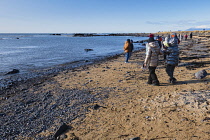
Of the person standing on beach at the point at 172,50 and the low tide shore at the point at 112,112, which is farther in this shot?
the person standing on beach at the point at 172,50

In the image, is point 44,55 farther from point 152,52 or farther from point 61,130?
point 61,130

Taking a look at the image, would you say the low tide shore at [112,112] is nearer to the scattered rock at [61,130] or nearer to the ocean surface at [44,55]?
the scattered rock at [61,130]

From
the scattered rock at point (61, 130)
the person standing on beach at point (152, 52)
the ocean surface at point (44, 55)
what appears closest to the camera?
the scattered rock at point (61, 130)

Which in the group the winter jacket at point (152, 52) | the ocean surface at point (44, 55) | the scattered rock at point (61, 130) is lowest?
the scattered rock at point (61, 130)

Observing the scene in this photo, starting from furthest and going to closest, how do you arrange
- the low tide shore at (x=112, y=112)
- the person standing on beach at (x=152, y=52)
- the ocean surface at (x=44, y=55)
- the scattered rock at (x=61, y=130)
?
the ocean surface at (x=44, y=55)
the person standing on beach at (x=152, y=52)
the scattered rock at (x=61, y=130)
the low tide shore at (x=112, y=112)

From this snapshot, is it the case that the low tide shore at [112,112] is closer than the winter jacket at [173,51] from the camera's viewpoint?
Yes

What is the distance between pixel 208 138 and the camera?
3623 mm

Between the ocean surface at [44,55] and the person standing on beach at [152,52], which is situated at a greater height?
the person standing on beach at [152,52]

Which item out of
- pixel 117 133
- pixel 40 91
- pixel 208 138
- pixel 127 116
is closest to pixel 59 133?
pixel 117 133

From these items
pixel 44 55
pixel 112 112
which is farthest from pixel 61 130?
pixel 44 55

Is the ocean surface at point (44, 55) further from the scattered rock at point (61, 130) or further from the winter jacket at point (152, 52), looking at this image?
the winter jacket at point (152, 52)

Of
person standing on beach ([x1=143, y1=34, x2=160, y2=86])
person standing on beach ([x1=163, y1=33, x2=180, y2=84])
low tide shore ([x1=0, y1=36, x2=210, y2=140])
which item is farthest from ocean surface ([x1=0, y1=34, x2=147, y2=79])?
person standing on beach ([x1=163, y1=33, x2=180, y2=84])

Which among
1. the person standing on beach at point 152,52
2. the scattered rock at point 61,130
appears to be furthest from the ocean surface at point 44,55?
the person standing on beach at point 152,52

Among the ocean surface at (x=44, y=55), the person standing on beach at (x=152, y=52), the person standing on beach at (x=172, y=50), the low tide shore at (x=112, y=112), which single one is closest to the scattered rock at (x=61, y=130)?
the low tide shore at (x=112, y=112)
